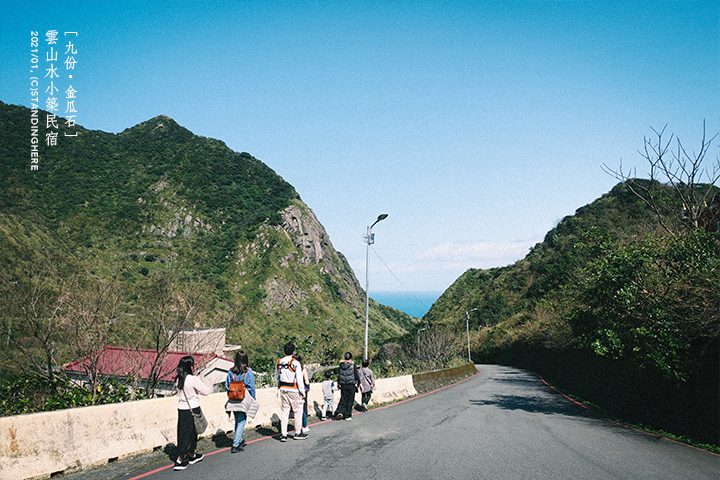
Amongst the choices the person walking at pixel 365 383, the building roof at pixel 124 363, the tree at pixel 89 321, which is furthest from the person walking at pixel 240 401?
the tree at pixel 89 321

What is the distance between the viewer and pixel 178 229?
10881 centimetres

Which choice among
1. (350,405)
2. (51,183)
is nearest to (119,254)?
(51,183)

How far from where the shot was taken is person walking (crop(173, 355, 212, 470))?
645 centimetres

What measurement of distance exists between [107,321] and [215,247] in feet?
326

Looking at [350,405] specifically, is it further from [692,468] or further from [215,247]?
[215,247]

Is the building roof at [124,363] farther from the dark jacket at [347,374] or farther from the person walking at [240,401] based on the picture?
the dark jacket at [347,374]

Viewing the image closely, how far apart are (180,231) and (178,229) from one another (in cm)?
73

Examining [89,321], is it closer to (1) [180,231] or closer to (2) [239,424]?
(2) [239,424]

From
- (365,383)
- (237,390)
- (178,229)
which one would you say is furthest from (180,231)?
(237,390)

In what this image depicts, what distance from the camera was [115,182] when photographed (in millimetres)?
106750

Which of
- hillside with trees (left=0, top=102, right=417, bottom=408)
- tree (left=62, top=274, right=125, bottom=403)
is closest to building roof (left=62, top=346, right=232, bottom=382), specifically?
tree (left=62, top=274, right=125, bottom=403)

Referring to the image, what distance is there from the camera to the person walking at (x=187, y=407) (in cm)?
645

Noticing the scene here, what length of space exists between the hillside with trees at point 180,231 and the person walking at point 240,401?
1488 cm

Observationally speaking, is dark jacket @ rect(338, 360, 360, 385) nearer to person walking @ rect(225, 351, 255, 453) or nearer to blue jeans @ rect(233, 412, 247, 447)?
person walking @ rect(225, 351, 255, 453)
